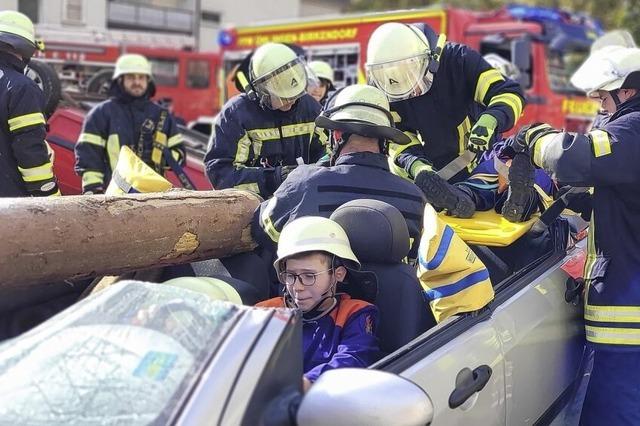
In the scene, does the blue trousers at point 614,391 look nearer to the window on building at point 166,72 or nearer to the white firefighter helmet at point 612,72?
the white firefighter helmet at point 612,72

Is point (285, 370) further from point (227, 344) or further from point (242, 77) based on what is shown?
point (242, 77)

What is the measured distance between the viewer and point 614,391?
289 cm

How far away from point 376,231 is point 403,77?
128cm

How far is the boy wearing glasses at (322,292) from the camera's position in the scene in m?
2.44

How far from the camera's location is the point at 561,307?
2.94 meters

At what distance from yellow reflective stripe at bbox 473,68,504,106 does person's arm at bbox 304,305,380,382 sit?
1689mm

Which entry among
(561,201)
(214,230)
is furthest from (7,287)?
(561,201)

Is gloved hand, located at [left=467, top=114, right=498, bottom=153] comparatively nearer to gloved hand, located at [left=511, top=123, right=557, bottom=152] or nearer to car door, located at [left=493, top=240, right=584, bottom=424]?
gloved hand, located at [left=511, top=123, right=557, bottom=152]

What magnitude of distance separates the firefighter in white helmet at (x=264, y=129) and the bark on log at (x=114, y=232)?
41.3 inches

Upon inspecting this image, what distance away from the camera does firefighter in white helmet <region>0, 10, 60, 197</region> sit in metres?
4.19

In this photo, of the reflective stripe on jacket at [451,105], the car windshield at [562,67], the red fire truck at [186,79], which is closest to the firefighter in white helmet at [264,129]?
the reflective stripe on jacket at [451,105]

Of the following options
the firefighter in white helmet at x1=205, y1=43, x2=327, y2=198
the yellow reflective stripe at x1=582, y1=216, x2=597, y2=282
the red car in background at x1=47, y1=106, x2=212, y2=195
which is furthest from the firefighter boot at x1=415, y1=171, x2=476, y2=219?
the red car in background at x1=47, y1=106, x2=212, y2=195

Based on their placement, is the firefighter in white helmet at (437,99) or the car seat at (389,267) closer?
the car seat at (389,267)

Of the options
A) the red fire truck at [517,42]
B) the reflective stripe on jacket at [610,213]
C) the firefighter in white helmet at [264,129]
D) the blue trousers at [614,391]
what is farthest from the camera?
the red fire truck at [517,42]
